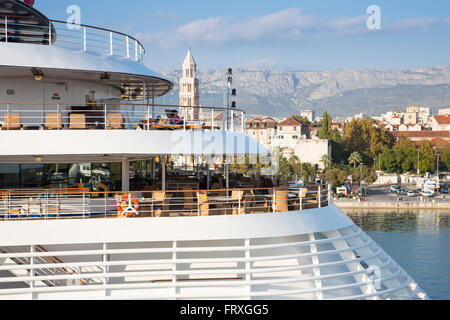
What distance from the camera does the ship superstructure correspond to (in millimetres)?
9562

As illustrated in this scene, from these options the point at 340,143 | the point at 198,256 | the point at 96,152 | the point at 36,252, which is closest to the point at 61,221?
the point at 36,252

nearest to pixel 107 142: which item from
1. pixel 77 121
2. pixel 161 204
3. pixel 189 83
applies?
pixel 77 121

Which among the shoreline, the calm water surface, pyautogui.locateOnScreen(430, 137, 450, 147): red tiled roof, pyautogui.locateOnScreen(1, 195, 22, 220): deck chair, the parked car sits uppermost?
pyautogui.locateOnScreen(430, 137, 450, 147): red tiled roof

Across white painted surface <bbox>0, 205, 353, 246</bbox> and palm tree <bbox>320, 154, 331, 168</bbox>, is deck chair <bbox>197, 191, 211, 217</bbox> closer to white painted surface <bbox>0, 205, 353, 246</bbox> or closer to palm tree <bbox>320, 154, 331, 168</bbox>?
white painted surface <bbox>0, 205, 353, 246</bbox>

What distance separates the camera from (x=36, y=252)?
9.88m

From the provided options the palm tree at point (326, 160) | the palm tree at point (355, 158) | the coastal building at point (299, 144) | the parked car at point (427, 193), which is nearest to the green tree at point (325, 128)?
the coastal building at point (299, 144)

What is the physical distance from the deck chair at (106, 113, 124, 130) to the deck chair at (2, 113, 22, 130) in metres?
1.80

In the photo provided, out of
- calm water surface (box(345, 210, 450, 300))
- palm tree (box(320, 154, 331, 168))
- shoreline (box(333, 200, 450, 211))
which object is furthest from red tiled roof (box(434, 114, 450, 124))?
calm water surface (box(345, 210, 450, 300))

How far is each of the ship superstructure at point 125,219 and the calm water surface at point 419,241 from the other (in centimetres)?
2231

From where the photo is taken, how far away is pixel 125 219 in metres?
10.0

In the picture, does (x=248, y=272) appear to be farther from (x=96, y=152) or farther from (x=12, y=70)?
(x=12, y=70)
